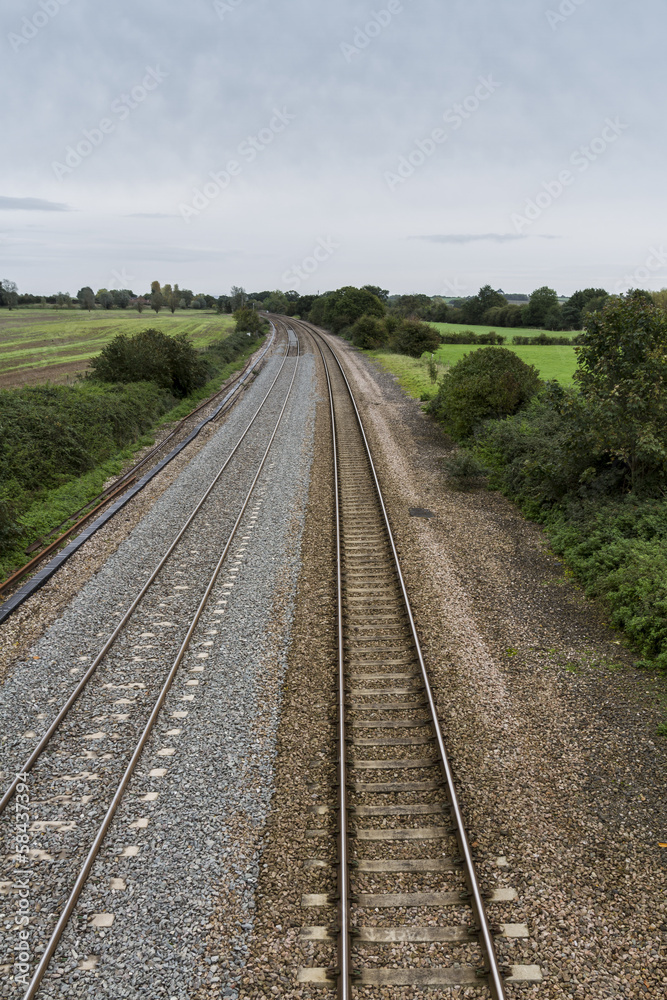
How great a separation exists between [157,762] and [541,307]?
286 feet

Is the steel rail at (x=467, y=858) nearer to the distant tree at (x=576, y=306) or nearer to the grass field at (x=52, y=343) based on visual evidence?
the grass field at (x=52, y=343)

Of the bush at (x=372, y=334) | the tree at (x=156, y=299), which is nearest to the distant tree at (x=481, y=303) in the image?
the bush at (x=372, y=334)

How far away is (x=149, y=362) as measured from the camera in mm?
28625

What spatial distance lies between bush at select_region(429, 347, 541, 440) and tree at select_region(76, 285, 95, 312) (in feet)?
364

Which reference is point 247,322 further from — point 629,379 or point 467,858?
point 467,858

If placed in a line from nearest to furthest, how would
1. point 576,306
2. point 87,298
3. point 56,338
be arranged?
point 56,338, point 576,306, point 87,298

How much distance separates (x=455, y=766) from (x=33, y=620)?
7.69 meters

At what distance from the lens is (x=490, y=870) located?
18.9 ft

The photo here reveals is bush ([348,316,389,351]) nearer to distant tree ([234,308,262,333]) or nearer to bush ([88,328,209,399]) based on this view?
distant tree ([234,308,262,333])

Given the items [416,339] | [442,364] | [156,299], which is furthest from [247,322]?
[156,299]

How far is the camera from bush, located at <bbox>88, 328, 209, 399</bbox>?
92.7 feet

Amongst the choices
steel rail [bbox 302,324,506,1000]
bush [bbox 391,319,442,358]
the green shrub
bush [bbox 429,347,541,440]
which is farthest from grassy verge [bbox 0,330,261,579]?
bush [bbox 391,319,442,358]

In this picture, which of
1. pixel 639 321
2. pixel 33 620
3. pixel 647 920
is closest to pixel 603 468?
pixel 639 321

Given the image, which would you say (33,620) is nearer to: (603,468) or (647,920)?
(647,920)
